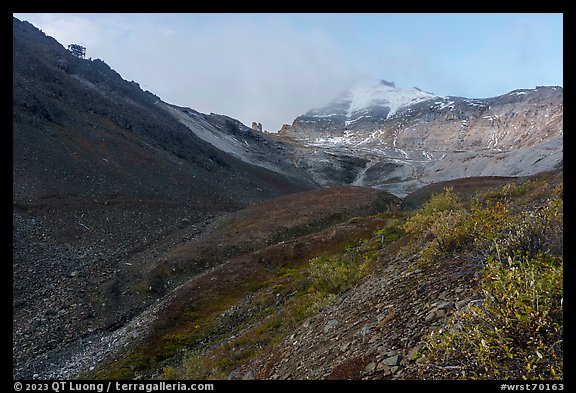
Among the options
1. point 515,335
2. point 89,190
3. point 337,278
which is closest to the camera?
point 515,335

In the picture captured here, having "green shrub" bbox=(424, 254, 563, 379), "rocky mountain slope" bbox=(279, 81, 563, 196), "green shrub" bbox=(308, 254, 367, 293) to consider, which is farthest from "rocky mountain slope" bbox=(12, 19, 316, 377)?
"rocky mountain slope" bbox=(279, 81, 563, 196)

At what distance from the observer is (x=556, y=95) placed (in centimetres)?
17638

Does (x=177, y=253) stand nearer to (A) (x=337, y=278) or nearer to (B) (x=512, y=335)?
(A) (x=337, y=278)

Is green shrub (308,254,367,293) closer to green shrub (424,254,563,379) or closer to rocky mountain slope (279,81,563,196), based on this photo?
green shrub (424,254,563,379)

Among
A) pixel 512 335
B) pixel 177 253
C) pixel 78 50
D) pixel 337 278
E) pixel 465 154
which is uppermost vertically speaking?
pixel 78 50

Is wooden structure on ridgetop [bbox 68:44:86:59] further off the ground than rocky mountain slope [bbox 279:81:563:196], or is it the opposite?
wooden structure on ridgetop [bbox 68:44:86:59]

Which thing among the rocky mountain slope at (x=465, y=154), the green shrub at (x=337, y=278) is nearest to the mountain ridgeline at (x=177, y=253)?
the green shrub at (x=337, y=278)

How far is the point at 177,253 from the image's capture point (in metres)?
35.2

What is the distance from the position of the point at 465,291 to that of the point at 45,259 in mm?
34457

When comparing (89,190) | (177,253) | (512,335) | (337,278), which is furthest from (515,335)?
(89,190)

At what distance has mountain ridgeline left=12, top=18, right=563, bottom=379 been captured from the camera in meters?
11.7

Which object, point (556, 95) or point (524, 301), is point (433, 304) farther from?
point (556, 95)
